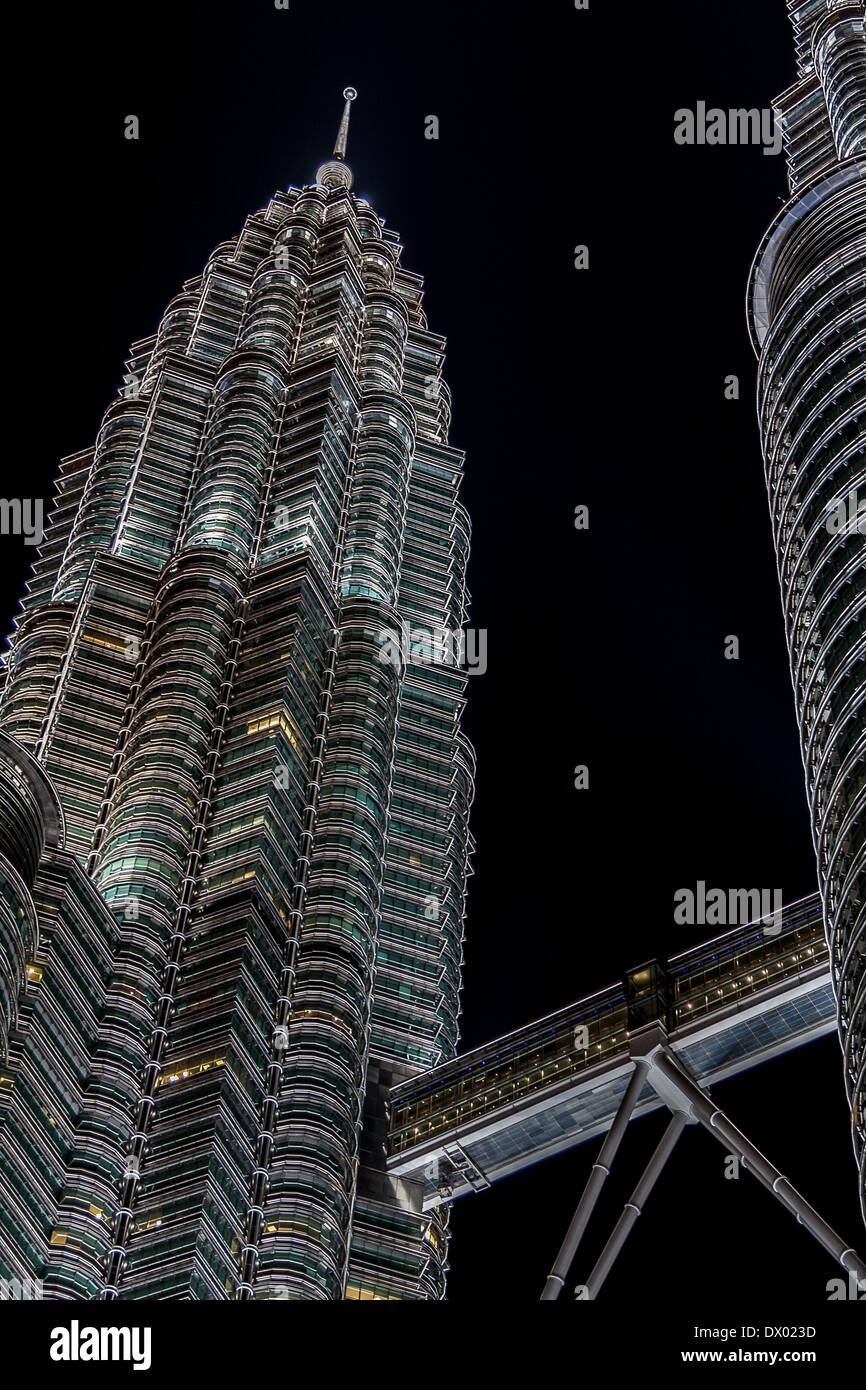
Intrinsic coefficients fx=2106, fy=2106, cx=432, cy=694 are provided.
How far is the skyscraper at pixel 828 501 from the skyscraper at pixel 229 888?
4125 cm

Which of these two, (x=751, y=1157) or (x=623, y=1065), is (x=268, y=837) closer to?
(x=623, y=1065)

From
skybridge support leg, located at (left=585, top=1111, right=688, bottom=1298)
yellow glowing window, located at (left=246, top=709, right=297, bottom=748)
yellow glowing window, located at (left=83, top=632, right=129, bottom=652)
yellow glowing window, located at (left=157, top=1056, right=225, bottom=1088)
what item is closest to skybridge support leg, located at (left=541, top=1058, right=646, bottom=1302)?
skybridge support leg, located at (left=585, top=1111, right=688, bottom=1298)

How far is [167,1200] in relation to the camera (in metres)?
129

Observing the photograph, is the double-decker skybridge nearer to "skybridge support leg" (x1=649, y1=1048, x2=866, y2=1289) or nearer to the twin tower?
"skybridge support leg" (x1=649, y1=1048, x2=866, y2=1289)

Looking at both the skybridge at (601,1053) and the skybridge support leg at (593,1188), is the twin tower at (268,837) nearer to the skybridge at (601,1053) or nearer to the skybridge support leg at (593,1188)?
the skybridge at (601,1053)

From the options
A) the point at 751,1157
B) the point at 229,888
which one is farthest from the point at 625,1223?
the point at 229,888

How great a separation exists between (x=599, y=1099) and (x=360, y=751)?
38489mm

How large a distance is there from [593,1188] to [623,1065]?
1247cm

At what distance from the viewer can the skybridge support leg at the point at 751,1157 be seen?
120062mm

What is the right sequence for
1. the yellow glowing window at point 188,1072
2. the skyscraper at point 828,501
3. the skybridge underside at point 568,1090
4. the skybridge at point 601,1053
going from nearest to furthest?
the skyscraper at point 828,501
the skybridge at point 601,1053
the skybridge underside at point 568,1090
the yellow glowing window at point 188,1072

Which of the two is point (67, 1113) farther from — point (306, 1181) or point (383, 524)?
point (383, 524)

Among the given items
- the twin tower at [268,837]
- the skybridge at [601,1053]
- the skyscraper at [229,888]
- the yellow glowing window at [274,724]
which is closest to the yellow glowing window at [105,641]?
the skyscraper at [229,888]

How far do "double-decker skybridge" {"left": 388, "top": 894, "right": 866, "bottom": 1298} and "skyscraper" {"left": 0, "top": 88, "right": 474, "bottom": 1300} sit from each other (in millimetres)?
5522

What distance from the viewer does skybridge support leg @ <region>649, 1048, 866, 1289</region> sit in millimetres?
120062
